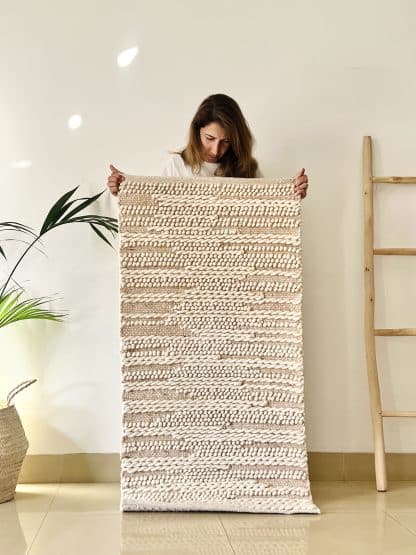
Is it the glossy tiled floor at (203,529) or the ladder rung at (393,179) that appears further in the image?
the ladder rung at (393,179)

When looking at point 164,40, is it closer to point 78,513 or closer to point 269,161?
point 269,161

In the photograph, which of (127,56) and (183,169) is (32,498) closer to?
(183,169)

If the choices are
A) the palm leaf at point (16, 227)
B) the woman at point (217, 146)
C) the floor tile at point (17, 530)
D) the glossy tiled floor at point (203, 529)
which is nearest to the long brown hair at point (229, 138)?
the woman at point (217, 146)

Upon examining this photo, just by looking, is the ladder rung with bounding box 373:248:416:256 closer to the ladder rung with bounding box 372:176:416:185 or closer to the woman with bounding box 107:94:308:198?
the ladder rung with bounding box 372:176:416:185

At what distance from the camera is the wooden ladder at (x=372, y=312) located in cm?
271

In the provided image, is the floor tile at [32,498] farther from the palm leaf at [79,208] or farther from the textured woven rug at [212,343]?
the palm leaf at [79,208]

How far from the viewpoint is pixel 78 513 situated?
2.30m

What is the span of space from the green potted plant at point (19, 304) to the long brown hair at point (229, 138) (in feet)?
1.20

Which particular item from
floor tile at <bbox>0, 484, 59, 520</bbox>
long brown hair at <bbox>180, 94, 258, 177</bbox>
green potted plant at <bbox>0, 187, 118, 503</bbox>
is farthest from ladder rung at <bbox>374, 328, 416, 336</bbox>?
floor tile at <bbox>0, 484, 59, 520</bbox>

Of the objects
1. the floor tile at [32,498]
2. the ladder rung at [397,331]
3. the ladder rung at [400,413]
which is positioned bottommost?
the floor tile at [32,498]

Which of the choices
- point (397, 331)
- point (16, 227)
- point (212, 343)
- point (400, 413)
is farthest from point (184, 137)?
point (400, 413)

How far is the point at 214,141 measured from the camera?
266 cm

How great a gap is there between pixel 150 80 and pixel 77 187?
476mm

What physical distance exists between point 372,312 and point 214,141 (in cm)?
82
